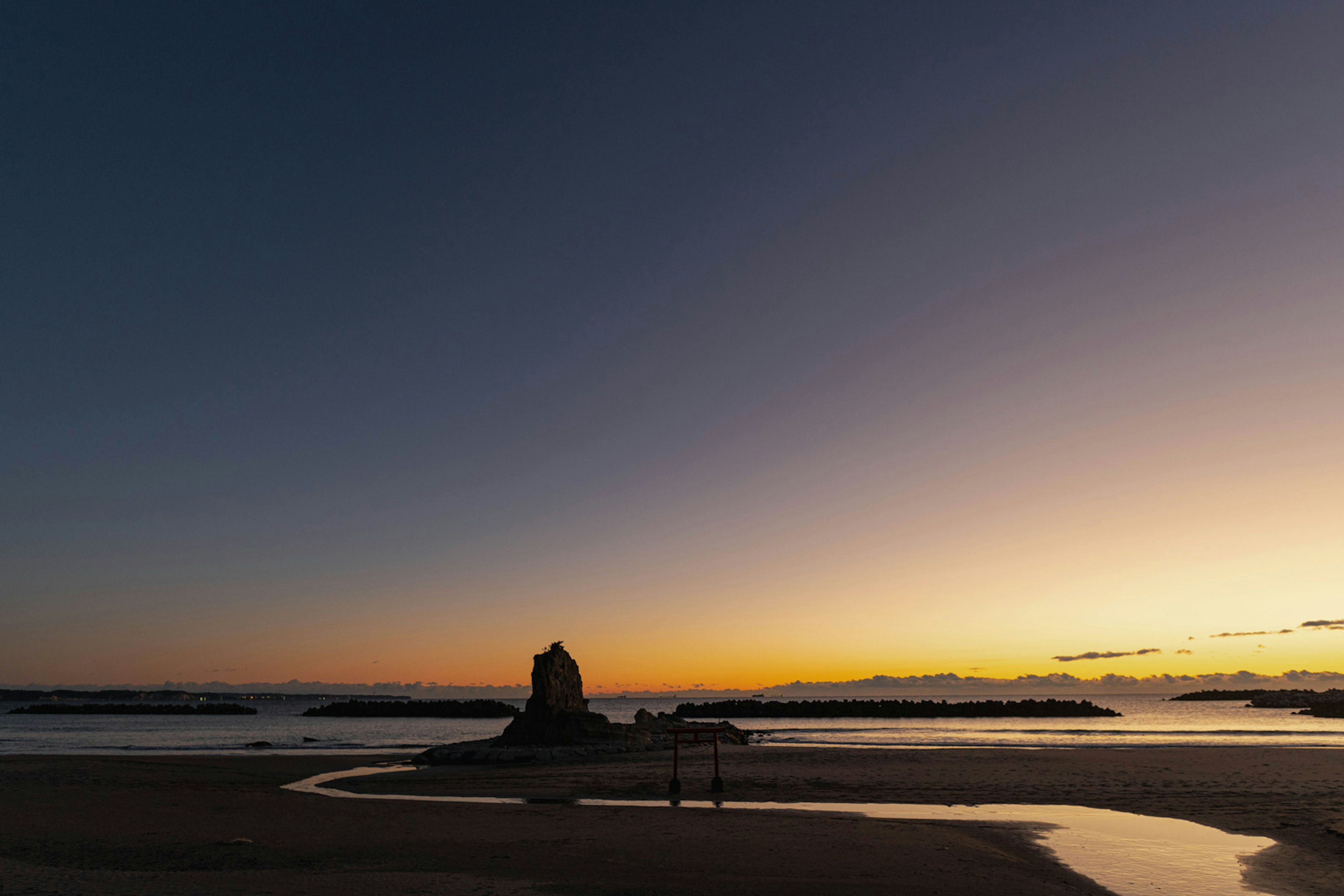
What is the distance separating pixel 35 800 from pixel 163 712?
174m

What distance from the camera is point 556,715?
52.8 m

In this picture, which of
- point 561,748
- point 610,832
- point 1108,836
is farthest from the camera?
point 561,748

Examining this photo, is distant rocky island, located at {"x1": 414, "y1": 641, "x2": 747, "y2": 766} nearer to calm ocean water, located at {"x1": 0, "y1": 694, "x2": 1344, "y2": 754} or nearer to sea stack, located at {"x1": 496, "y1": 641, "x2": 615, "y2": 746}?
sea stack, located at {"x1": 496, "y1": 641, "x2": 615, "y2": 746}

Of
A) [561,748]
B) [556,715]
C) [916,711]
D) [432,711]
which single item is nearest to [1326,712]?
[916,711]

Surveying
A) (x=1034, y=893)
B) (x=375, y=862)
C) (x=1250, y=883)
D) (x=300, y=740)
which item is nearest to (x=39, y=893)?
(x=375, y=862)

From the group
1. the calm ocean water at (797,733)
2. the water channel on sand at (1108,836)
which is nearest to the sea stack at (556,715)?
the calm ocean water at (797,733)

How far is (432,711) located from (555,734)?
4682 inches

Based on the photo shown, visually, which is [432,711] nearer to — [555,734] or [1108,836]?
[555,734]

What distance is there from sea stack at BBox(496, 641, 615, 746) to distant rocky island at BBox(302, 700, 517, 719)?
3616 inches

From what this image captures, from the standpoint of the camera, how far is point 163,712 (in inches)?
6594

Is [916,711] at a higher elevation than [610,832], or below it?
below

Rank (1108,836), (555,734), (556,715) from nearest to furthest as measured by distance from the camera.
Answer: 1. (1108,836)
2. (555,734)
3. (556,715)

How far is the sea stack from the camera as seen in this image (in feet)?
168

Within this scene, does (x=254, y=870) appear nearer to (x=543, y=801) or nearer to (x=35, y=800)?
(x=543, y=801)
